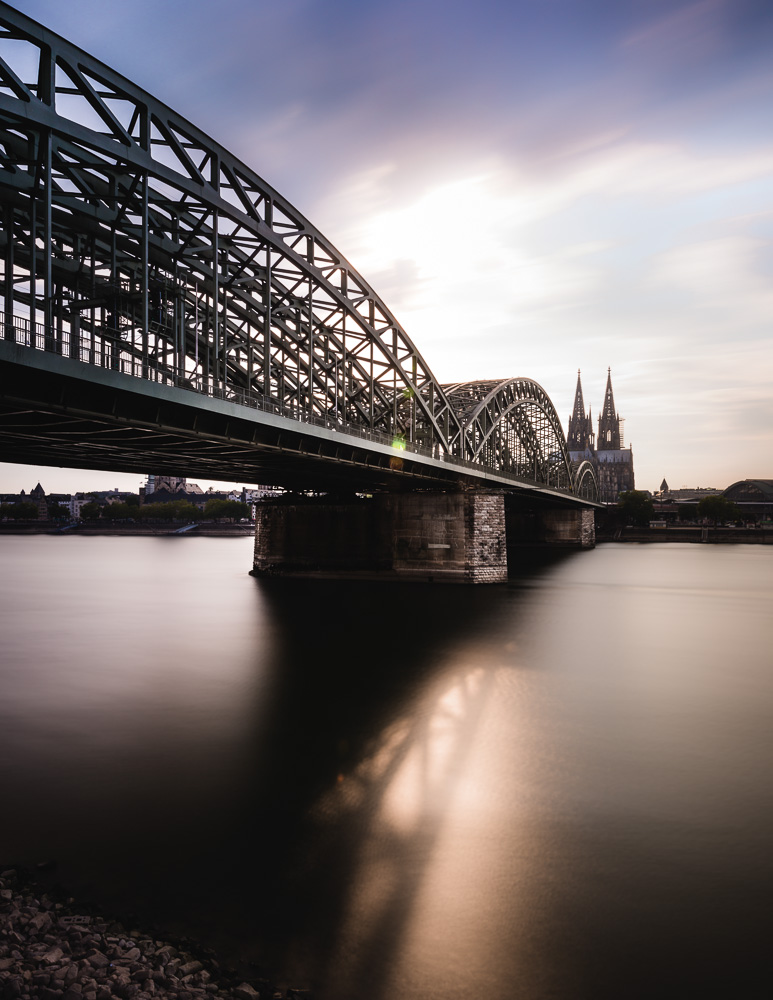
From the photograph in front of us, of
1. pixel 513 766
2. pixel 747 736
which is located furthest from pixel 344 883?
pixel 747 736

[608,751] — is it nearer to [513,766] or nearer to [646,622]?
[513,766]

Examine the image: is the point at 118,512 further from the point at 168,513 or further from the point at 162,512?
the point at 168,513

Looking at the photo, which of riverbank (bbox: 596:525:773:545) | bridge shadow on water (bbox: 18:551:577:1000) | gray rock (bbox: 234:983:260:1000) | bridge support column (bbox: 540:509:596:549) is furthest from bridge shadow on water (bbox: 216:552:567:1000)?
riverbank (bbox: 596:525:773:545)

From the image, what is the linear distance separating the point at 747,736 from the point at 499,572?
3353 cm

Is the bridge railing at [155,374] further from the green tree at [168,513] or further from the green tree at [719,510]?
the green tree at [168,513]

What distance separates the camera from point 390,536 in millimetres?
47062

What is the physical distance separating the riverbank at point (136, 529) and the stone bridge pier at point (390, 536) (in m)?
103

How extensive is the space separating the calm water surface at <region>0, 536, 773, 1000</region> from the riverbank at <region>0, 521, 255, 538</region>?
13350 centimetres

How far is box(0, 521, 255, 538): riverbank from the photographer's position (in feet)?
513

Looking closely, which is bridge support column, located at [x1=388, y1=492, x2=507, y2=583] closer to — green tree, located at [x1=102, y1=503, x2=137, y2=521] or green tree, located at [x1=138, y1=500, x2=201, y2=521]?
green tree, located at [x1=138, y1=500, x2=201, y2=521]

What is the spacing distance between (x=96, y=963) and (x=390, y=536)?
41.2m

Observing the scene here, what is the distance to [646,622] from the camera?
32.4 meters

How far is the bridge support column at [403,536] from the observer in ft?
148

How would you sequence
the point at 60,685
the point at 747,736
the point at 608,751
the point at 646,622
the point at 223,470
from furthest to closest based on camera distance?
1. the point at 223,470
2. the point at 646,622
3. the point at 60,685
4. the point at 747,736
5. the point at 608,751
